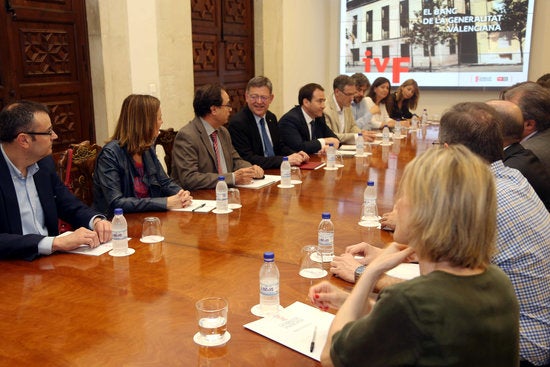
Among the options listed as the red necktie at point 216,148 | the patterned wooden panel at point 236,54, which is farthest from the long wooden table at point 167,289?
the patterned wooden panel at point 236,54

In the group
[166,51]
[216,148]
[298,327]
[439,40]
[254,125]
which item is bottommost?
[298,327]

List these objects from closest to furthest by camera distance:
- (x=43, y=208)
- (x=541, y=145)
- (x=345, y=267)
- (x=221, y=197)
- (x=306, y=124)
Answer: (x=345, y=267) → (x=43, y=208) → (x=221, y=197) → (x=541, y=145) → (x=306, y=124)

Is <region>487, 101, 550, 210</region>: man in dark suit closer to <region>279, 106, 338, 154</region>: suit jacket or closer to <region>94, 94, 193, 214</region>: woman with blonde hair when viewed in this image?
<region>94, 94, 193, 214</region>: woman with blonde hair

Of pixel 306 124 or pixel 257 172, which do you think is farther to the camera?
pixel 306 124

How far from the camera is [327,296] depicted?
167 centimetres

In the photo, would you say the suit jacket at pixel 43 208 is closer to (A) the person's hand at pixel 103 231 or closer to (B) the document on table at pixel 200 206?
(A) the person's hand at pixel 103 231

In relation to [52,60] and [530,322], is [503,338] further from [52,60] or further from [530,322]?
[52,60]

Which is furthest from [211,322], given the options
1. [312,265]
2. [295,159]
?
[295,159]

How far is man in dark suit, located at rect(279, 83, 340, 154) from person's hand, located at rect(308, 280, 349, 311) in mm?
3317

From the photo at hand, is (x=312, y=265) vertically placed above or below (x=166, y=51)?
below

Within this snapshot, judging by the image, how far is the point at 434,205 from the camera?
3.85 feet

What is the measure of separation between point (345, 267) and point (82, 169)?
1852 millimetres

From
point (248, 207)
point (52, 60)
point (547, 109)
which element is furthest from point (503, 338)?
point (52, 60)

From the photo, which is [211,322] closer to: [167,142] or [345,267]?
[345,267]
